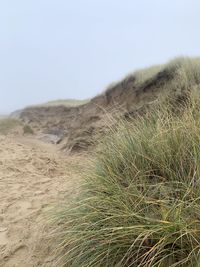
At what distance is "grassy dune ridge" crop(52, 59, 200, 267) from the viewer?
2.88m

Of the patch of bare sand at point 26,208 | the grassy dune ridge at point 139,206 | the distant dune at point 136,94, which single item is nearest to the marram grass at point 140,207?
the grassy dune ridge at point 139,206

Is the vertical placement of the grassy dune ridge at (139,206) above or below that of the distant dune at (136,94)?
above

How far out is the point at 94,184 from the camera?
3.82m

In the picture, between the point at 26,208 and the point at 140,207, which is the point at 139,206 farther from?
the point at 26,208

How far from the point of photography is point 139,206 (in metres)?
3.24

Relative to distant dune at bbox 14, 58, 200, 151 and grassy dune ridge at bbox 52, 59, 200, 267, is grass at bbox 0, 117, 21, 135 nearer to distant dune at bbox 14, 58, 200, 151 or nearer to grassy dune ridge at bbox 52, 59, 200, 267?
distant dune at bbox 14, 58, 200, 151

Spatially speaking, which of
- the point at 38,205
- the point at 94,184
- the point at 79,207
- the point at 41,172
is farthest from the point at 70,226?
the point at 41,172

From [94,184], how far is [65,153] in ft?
29.1

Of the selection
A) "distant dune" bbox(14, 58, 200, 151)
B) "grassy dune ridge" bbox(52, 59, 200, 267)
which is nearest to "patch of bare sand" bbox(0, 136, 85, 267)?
"grassy dune ridge" bbox(52, 59, 200, 267)

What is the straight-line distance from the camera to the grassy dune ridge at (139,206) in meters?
2.88

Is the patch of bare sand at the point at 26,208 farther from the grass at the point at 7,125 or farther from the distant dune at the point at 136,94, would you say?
the grass at the point at 7,125

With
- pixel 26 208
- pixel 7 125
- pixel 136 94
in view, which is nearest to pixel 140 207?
pixel 26 208

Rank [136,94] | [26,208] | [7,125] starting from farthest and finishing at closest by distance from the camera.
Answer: [7,125] → [136,94] → [26,208]

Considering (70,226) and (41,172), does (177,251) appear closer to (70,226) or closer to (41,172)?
(70,226)
